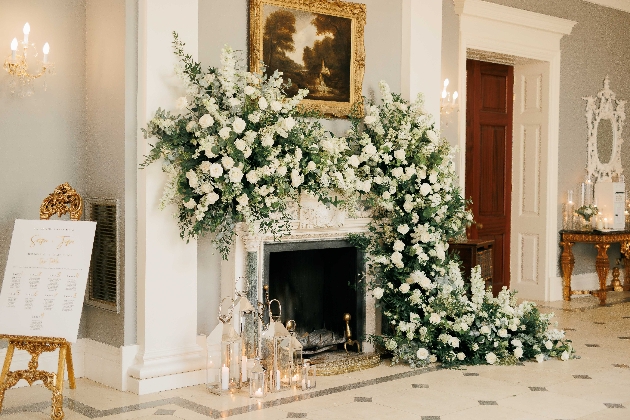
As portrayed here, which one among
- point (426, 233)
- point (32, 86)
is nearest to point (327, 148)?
point (426, 233)

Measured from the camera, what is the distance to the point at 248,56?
5.70 m

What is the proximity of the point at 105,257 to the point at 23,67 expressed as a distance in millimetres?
1367

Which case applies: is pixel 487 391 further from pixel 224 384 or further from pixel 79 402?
pixel 79 402

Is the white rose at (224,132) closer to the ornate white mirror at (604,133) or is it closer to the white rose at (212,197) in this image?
the white rose at (212,197)

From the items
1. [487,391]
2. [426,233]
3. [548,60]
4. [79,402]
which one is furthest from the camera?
[548,60]

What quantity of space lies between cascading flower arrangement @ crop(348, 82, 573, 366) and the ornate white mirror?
13.0 feet

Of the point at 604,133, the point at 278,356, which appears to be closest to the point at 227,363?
the point at 278,356

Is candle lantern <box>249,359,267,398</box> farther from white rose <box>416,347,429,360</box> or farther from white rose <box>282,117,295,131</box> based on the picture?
white rose <box>282,117,295,131</box>

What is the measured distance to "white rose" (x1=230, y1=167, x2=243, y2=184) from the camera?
4.99m

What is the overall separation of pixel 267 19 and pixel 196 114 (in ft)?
3.31

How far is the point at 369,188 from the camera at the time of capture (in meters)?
5.95

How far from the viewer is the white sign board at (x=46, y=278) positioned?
482 centimetres

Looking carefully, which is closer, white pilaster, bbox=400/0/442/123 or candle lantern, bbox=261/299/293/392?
candle lantern, bbox=261/299/293/392

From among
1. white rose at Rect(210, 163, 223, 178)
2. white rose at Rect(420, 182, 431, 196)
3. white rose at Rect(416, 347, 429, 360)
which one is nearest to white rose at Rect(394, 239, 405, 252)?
white rose at Rect(420, 182, 431, 196)
